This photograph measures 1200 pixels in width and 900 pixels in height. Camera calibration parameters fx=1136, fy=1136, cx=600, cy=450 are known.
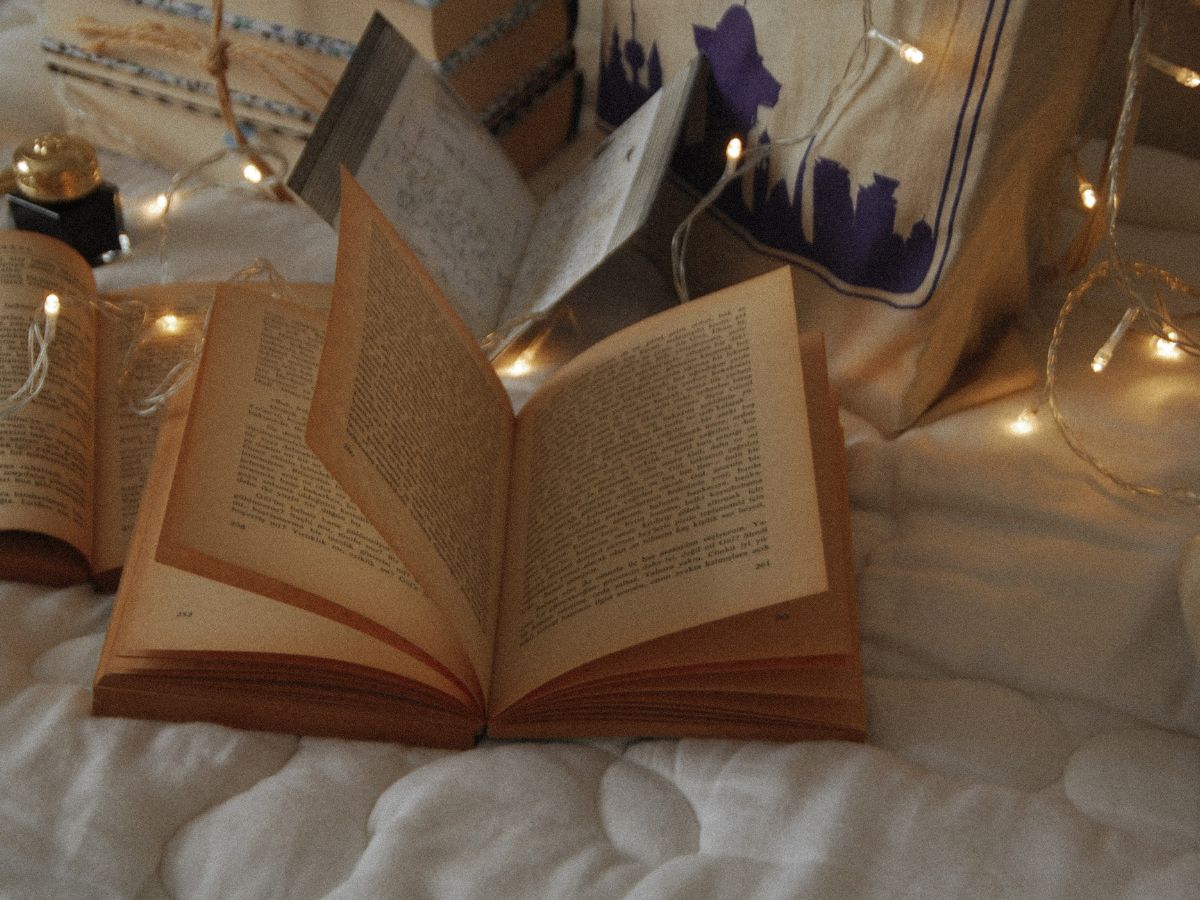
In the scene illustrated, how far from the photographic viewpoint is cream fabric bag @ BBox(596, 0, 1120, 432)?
0.63 m

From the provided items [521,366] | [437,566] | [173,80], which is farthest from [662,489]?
[173,80]

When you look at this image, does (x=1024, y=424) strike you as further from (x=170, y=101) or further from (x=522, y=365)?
(x=170, y=101)

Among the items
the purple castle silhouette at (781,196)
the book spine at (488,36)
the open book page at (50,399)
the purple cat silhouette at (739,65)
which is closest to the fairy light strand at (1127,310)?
the purple castle silhouette at (781,196)

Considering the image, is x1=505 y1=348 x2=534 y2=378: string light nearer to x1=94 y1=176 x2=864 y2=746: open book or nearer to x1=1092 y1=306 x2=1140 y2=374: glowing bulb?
x1=94 y1=176 x2=864 y2=746: open book

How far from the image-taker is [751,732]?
21.8 inches

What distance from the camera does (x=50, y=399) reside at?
672 millimetres

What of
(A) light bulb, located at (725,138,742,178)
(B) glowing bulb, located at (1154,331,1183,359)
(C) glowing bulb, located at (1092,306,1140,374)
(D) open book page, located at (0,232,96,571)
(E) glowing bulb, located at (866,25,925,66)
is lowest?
(B) glowing bulb, located at (1154,331,1183,359)

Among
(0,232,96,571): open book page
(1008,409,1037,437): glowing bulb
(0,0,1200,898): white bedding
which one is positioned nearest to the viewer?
(0,0,1200,898): white bedding

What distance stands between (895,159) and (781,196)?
10cm

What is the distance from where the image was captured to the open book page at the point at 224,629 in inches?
20.7

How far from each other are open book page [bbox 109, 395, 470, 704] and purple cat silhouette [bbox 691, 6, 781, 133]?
445 millimetres

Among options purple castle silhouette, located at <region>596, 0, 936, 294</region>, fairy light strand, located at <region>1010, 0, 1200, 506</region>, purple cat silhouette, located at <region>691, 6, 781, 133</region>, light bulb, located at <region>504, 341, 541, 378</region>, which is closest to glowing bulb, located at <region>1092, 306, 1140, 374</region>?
fairy light strand, located at <region>1010, 0, 1200, 506</region>

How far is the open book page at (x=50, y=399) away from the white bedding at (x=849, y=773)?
45mm

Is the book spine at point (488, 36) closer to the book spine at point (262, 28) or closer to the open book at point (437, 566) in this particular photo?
the book spine at point (262, 28)
